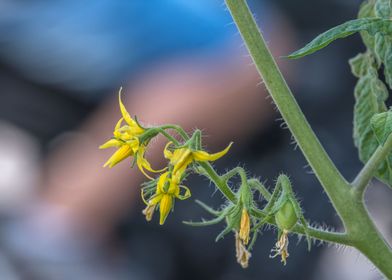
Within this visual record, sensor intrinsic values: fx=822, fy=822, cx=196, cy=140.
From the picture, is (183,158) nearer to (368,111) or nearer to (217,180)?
(217,180)

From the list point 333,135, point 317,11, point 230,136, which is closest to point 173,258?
point 230,136

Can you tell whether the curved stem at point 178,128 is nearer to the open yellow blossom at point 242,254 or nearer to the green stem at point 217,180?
the green stem at point 217,180

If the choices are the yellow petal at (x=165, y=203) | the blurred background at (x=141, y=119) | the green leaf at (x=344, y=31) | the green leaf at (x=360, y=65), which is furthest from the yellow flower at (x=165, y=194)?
the blurred background at (x=141, y=119)

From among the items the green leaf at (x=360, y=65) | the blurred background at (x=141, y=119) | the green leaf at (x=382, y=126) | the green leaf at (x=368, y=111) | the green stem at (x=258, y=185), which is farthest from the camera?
the blurred background at (x=141, y=119)

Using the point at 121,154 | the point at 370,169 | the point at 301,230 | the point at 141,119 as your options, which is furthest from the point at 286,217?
the point at 141,119

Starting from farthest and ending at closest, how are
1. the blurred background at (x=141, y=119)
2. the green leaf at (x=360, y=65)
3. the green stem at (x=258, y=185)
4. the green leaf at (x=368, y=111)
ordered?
the blurred background at (x=141, y=119)
the green leaf at (x=360, y=65)
the green leaf at (x=368, y=111)
the green stem at (x=258, y=185)

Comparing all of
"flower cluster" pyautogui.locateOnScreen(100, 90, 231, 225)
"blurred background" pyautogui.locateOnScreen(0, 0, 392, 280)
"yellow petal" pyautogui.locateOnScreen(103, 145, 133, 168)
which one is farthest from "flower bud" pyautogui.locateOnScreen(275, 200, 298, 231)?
"blurred background" pyautogui.locateOnScreen(0, 0, 392, 280)
